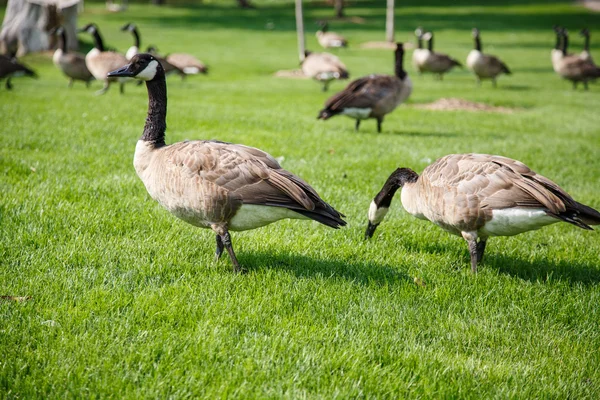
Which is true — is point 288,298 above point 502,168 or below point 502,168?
below

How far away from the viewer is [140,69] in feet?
17.2

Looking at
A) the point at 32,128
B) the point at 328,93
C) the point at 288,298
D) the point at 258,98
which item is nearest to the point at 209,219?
the point at 288,298

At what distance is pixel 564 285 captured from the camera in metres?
5.15

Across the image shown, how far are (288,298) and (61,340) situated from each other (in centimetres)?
169

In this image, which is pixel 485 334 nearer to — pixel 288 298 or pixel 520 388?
pixel 520 388

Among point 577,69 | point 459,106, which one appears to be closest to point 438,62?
point 577,69

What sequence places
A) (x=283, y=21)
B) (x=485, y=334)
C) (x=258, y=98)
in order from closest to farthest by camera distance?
(x=485, y=334)
(x=258, y=98)
(x=283, y=21)

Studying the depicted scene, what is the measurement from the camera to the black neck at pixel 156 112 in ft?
17.7

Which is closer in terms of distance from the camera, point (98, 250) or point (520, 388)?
point (520, 388)

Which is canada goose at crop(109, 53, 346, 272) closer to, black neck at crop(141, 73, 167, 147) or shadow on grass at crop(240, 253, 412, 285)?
black neck at crop(141, 73, 167, 147)

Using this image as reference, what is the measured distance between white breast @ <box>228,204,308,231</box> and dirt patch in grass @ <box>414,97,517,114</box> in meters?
12.9

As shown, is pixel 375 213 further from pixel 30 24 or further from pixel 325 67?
pixel 30 24

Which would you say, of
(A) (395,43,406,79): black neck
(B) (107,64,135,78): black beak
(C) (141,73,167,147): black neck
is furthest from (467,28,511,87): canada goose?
(B) (107,64,135,78): black beak

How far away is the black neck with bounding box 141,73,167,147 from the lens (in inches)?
213
